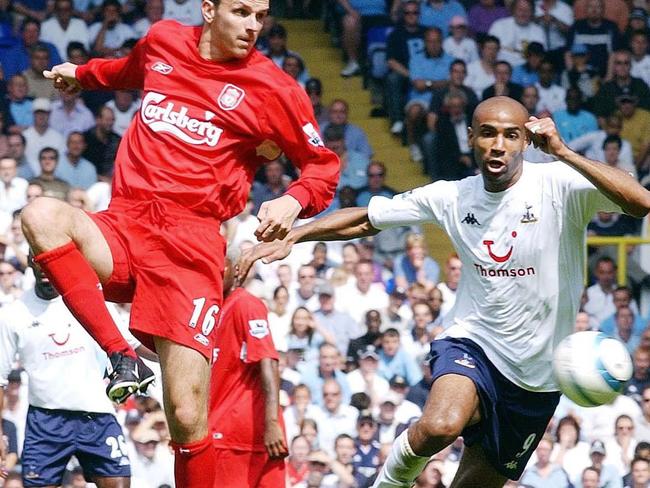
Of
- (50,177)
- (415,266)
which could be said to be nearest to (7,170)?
(50,177)

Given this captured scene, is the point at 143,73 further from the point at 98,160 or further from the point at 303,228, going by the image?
the point at 98,160

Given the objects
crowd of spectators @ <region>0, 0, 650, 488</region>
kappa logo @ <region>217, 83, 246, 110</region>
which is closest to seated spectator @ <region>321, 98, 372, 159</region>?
crowd of spectators @ <region>0, 0, 650, 488</region>

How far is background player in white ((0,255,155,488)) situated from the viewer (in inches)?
401

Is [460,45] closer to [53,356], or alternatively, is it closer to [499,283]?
[53,356]

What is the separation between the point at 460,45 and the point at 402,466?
10.2m

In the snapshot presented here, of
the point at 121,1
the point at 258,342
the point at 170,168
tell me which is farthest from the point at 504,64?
the point at 170,168

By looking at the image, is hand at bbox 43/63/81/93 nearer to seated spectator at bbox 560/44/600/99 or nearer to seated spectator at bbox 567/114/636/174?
seated spectator at bbox 567/114/636/174

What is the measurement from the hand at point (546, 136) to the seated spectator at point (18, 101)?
345 inches

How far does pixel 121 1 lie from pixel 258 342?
8390mm

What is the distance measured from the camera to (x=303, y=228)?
8086 millimetres

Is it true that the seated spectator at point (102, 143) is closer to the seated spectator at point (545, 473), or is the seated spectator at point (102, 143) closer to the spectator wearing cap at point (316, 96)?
the spectator wearing cap at point (316, 96)

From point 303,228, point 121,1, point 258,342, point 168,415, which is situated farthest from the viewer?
point 121,1

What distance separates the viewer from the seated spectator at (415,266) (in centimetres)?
1477

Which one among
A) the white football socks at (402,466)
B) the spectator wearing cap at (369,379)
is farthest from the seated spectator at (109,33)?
the white football socks at (402,466)
